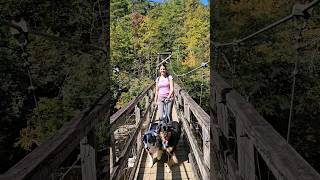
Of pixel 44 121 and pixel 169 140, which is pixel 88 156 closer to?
pixel 169 140

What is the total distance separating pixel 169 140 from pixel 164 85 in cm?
72

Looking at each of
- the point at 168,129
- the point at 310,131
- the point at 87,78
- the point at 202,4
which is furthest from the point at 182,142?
the point at 202,4

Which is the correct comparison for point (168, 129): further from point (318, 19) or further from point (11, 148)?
point (11, 148)

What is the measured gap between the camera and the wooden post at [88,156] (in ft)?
5.20

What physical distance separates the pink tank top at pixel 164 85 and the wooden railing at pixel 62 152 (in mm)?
2466

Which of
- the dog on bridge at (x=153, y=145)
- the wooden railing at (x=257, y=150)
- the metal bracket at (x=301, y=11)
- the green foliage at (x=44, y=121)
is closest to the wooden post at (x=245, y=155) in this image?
the wooden railing at (x=257, y=150)

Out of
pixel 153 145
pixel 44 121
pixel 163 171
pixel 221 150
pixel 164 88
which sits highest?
pixel 164 88

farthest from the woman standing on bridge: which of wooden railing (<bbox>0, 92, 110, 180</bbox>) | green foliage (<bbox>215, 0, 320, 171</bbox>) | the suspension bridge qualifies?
green foliage (<bbox>215, 0, 320, 171</bbox>)

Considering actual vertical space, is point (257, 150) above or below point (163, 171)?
above

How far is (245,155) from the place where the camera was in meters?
1.41

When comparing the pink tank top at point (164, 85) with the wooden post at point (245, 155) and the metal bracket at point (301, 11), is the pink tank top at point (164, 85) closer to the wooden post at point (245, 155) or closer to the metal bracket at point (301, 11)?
the wooden post at point (245, 155)

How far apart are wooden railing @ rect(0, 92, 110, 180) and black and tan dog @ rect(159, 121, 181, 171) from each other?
1.98 m

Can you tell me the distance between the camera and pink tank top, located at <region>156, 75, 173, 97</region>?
14.4ft

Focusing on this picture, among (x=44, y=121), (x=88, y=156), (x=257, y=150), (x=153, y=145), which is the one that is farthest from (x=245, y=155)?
(x=44, y=121)
